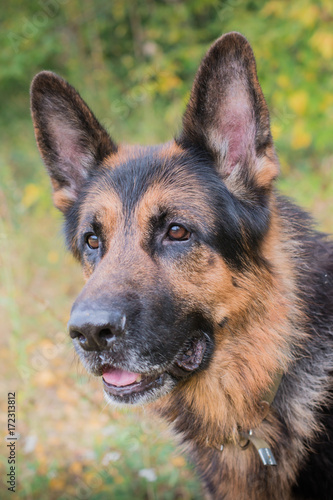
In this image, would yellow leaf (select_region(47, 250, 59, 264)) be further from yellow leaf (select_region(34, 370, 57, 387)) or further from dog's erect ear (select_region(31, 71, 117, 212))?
dog's erect ear (select_region(31, 71, 117, 212))

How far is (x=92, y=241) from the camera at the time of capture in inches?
117

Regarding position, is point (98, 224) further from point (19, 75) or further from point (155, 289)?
point (19, 75)


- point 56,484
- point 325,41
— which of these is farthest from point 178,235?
point 325,41

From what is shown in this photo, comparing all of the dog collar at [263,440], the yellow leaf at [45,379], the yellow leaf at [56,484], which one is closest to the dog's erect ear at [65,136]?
the dog collar at [263,440]

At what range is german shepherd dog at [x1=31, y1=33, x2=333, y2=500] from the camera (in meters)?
2.47

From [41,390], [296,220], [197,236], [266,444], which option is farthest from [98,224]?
[41,390]

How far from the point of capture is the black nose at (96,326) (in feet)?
7.24

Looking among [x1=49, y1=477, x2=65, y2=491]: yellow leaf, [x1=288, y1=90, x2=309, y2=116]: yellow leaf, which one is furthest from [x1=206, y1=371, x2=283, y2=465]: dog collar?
[x1=288, y1=90, x2=309, y2=116]: yellow leaf

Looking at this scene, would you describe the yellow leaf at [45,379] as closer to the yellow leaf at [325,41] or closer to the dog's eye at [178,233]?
the dog's eye at [178,233]

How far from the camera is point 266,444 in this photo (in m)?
2.60

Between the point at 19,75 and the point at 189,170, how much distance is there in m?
7.88

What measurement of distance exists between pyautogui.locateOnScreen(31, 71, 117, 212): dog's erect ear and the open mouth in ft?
4.46

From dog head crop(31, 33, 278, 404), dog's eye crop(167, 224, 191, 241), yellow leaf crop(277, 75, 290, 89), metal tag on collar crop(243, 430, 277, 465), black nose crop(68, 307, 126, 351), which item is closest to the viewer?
black nose crop(68, 307, 126, 351)

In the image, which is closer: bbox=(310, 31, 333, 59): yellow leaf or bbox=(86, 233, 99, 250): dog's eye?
bbox=(86, 233, 99, 250): dog's eye
